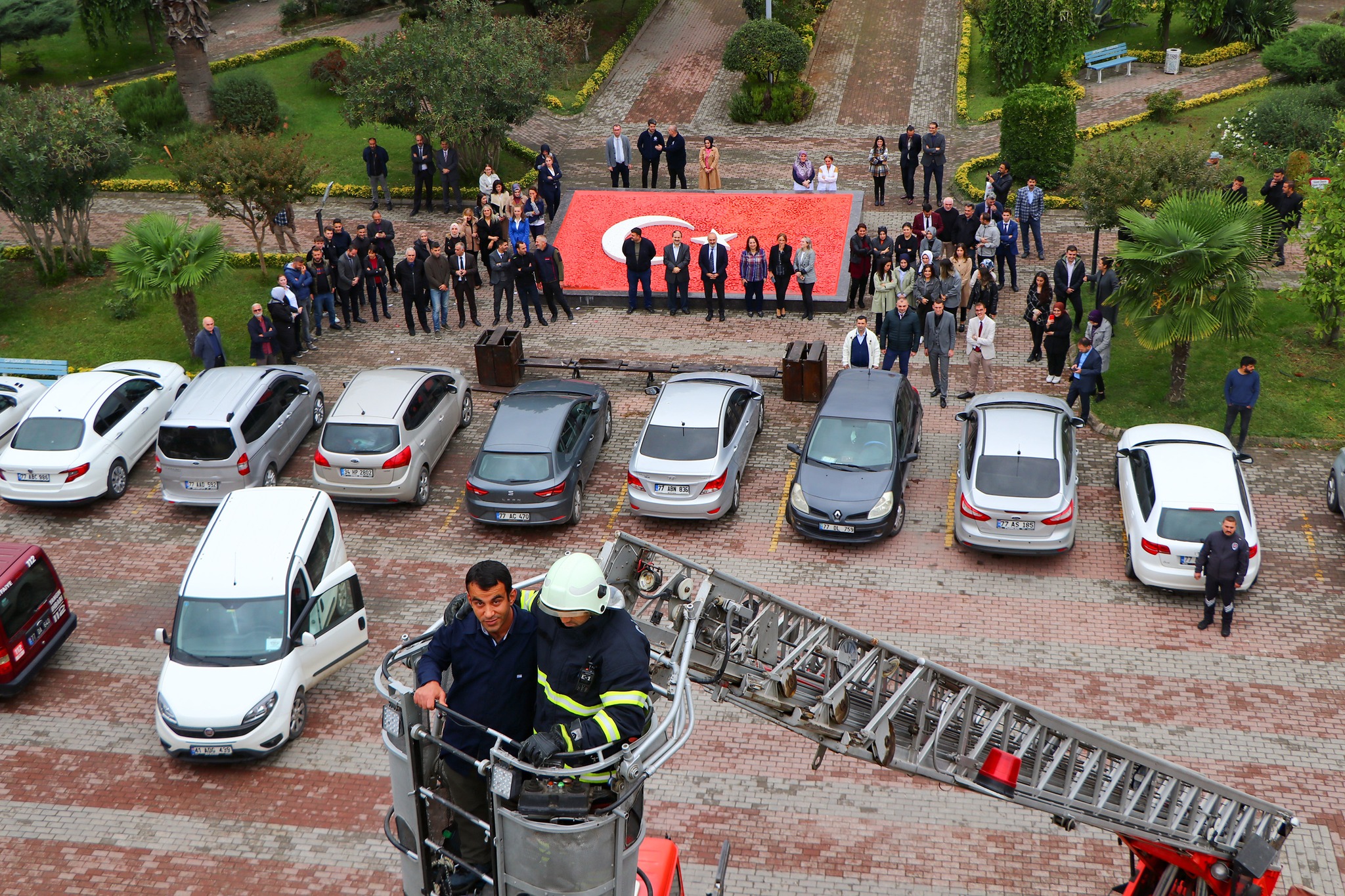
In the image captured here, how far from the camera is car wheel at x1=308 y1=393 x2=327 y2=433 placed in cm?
2133

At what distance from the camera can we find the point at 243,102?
109 feet

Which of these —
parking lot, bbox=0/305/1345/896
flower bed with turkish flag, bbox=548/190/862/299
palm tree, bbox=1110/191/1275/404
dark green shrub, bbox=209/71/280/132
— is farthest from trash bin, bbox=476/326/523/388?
dark green shrub, bbox=209/71/280/132

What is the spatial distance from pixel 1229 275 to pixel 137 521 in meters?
16.8

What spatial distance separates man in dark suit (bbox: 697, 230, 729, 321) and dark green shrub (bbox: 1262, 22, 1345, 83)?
59.4ft

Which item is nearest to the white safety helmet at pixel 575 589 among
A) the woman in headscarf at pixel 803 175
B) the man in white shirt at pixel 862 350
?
the man in white shirt at pixel 862 350

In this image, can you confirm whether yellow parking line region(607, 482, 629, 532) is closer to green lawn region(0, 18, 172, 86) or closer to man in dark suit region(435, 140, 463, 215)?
man in dark suit region(435, 140, 463, 215)

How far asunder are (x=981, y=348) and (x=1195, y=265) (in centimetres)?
349

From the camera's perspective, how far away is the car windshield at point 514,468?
18.0 m

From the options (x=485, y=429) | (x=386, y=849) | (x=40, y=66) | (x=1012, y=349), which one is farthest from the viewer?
(x=40, y=66)

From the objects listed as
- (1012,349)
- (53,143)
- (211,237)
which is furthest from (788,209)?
(53,143)

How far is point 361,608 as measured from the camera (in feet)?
51.2

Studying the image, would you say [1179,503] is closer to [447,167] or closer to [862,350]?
[862,350]

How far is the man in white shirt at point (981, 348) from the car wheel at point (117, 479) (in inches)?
535

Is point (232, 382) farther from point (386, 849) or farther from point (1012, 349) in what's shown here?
point (1012, 349)
